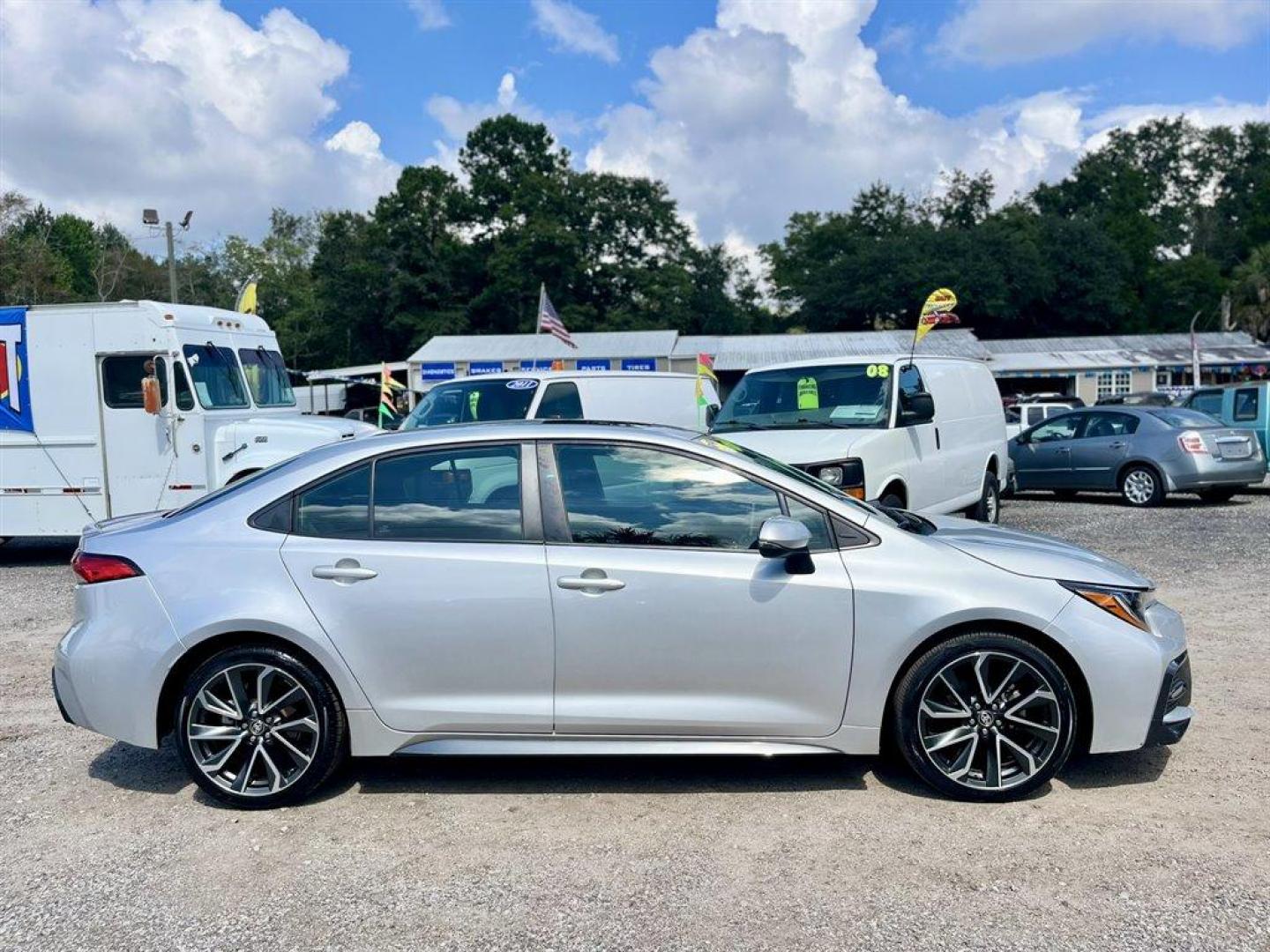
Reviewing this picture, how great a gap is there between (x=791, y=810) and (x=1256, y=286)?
70.6 m

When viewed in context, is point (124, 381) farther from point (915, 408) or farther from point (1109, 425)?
point (1109, 425)

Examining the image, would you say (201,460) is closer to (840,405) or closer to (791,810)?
(840,405)

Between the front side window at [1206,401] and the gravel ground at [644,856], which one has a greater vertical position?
the front side window at [1206,401]

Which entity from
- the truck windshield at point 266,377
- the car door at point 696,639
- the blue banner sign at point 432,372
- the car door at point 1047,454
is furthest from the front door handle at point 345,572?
the blue banner sign at point 432,372

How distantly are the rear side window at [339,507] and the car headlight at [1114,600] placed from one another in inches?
119

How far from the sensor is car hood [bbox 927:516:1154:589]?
4.36m

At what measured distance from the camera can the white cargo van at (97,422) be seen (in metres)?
11.2

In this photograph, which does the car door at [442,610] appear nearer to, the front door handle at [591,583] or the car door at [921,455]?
the front door handle at [591,583]

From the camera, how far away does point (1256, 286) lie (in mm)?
62688

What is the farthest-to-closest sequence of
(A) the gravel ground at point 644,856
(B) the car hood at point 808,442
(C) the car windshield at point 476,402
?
(C) the car windshield at point 476,402 → (B) the car hood at point 808,442 → (A) the gravel ground at point 644,856

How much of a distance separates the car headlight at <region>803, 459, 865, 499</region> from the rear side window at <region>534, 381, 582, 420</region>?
143 inches

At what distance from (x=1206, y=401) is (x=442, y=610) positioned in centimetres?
1718

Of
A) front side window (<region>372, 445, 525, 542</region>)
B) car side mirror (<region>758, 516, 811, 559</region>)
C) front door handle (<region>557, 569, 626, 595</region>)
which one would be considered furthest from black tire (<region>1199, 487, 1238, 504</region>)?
front side window (<region>372, 445, 525, 542</region>)

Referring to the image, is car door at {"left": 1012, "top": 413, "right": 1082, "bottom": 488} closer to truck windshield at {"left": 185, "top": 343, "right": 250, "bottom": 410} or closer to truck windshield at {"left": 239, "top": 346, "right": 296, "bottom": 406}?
truck windshield at {"left": 239, "top": 346, "right": 296, "bottom": 406}
